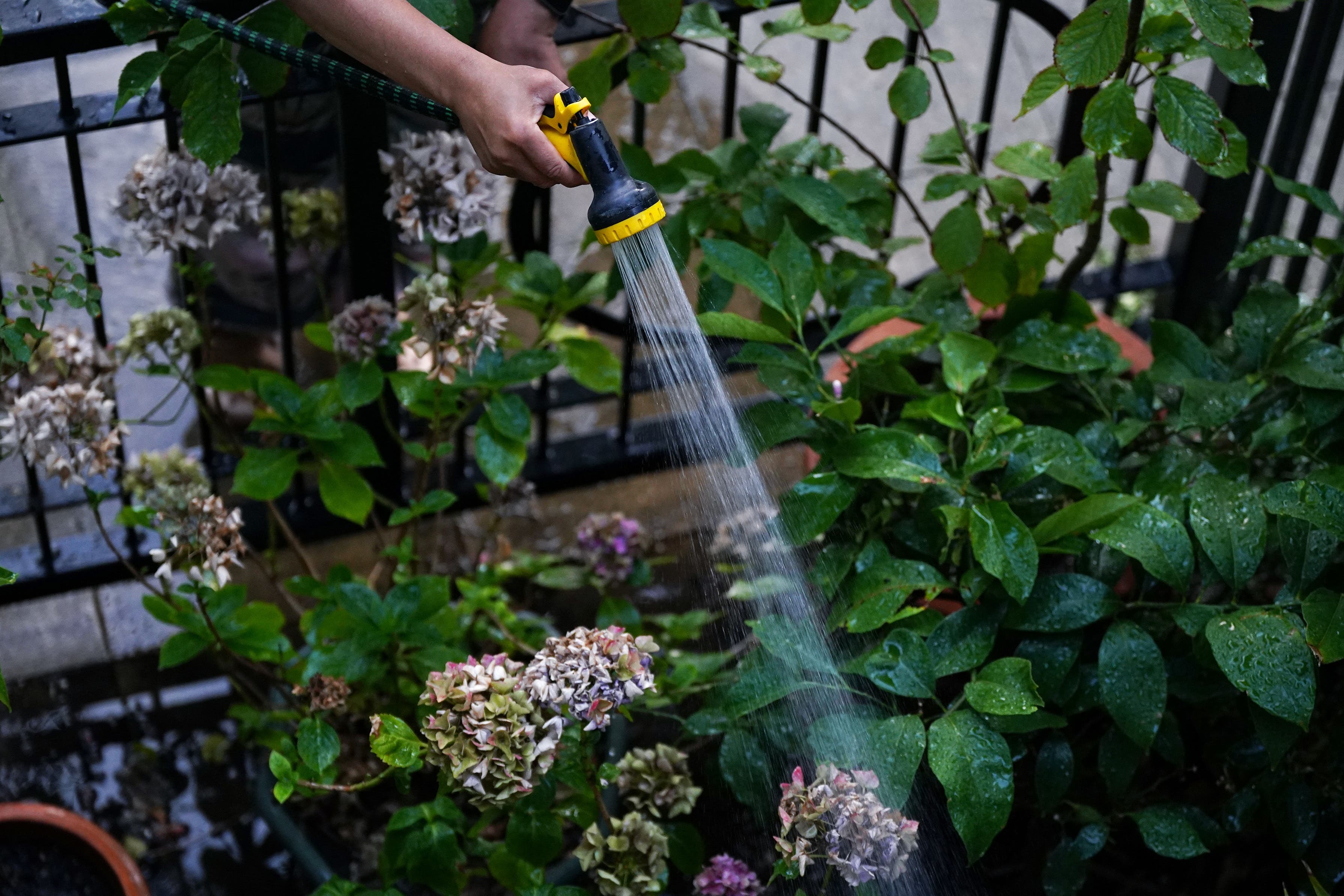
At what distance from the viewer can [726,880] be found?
1603mm

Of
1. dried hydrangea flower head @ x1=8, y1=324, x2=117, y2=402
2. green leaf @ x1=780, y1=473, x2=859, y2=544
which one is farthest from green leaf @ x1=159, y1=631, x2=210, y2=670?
green leaf @ x1=780, y1=473, x2=859, y2=544

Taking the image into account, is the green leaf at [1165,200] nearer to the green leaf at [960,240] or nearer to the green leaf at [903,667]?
the green leaf at [960,240]

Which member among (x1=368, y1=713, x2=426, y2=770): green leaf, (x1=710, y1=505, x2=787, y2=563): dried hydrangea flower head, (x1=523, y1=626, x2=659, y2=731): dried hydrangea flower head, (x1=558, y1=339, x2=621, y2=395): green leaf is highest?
(x1=558, y1=339, x2=621, y2=395): green leaf

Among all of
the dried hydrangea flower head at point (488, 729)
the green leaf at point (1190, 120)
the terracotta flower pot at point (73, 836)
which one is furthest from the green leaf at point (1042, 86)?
the terracotta flower pot at point (73, 836)

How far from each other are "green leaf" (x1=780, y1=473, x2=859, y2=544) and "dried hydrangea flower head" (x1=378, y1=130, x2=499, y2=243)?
59 centimetres

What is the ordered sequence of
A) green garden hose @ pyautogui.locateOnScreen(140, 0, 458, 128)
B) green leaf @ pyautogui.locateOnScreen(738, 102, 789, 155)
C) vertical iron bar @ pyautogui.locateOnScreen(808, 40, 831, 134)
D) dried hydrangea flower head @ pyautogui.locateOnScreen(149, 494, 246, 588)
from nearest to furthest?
→ 1. green garden hose @ pyautogui.locateOnScreen(140, 0, 458, 128)
2. dried hydrangea flower head @ pyautogui.locateOnScreen(149, 494, 246, 588)
3. green leaf @ pyautogui.locateOnScreen(738, 102, 789, 155)
4. vertical iron bar @ pyautogui.locateOnScreen(808, 40, 831, 134)

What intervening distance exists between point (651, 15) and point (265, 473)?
0.85m

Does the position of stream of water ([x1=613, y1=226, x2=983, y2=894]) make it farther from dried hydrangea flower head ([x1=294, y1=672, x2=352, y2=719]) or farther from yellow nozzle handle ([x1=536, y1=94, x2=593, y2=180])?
dried hydrangea flower head ([x1=294, y1=672, x2=352, y2=719])

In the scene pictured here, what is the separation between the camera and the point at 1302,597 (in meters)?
1.58

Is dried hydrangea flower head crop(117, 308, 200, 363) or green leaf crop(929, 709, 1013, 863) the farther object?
dried hydrangea flower head crop(117, 308, 200, 363)

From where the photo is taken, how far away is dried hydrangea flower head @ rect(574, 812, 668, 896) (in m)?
1.56

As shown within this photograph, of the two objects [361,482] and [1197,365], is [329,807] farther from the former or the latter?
[1197,365]

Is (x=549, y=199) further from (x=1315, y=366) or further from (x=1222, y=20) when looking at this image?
(x=1315, y=366)

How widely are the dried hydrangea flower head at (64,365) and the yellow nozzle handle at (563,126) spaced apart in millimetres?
831
